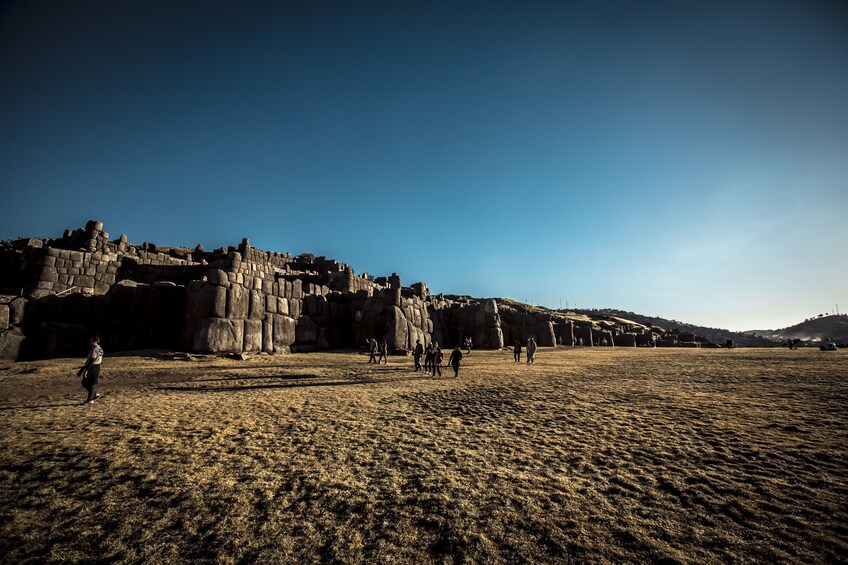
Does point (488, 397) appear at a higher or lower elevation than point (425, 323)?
lower

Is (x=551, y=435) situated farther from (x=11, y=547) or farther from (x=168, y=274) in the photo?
(x=168, y=274)

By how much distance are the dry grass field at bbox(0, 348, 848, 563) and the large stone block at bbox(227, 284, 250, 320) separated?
13.4m

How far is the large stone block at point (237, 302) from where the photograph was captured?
27.1 m

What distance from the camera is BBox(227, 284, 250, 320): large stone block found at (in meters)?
27.1

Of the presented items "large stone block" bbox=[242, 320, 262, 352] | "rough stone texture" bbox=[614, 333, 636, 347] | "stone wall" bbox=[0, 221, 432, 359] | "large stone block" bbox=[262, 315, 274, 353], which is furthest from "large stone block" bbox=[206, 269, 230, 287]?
"rough stone texture" bbox=[614, 333, 636, 347]

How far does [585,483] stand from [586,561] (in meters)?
2.37

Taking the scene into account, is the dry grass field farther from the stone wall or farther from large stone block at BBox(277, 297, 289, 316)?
large stone block at BBox(277, 297, 289, 316)

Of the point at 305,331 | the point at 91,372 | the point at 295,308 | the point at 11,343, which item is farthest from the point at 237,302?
the point at 91,372

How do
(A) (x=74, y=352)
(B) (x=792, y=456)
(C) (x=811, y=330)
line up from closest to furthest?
(B) (x=792, y=456) < (A) (x=74, y=352) < (C) (x=811, y=330)

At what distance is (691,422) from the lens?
10.6m

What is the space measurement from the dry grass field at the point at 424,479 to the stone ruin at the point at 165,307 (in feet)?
39.2

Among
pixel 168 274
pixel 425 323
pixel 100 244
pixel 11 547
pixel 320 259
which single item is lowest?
pixel 11 547

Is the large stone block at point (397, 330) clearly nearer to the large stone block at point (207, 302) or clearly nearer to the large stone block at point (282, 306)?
the large stone block at point (282, 306)

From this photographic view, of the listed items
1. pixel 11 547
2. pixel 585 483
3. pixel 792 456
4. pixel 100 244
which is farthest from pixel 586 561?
pixel 100 244
